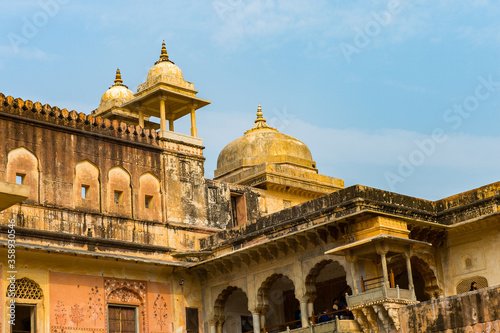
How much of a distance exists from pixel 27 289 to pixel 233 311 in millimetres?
5532

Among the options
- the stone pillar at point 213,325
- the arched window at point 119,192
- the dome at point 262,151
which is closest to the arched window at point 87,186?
the arched window at point 119,192

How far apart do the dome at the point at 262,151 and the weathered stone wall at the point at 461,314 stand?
11.1 meters

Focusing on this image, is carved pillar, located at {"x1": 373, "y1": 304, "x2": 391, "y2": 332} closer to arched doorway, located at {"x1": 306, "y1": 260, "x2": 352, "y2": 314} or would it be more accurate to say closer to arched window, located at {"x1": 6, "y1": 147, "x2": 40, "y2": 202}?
arched doorway, located at {"x1": 306, "y1": 260, "x2": 352, "y2": 314}

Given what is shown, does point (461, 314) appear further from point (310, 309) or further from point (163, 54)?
point (163, 54)

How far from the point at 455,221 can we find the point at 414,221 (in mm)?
1166

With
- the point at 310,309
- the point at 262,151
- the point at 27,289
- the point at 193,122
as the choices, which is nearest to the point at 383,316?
the point at 310,309

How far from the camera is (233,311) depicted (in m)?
20.0

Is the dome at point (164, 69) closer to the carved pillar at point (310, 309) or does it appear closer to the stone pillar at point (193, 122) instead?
the stone pillar at point (193, 122)

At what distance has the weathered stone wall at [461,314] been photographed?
1293cm

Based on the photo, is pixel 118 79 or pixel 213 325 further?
Answer: pixel 118 79

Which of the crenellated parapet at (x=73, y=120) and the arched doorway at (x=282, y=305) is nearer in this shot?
the crenellated parapet at (x=73, y=120)

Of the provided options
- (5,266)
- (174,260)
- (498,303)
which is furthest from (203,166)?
(498,303)

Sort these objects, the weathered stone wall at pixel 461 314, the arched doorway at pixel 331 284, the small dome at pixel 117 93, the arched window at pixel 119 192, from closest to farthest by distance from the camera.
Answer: the weathered stone wall at pixel 461 314 < the arched window at pixel 119 192 < the arched doorway at pixel 331 284 < the small dome at pixel 117 93

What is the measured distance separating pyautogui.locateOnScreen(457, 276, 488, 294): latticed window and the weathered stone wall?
7.90 feet
